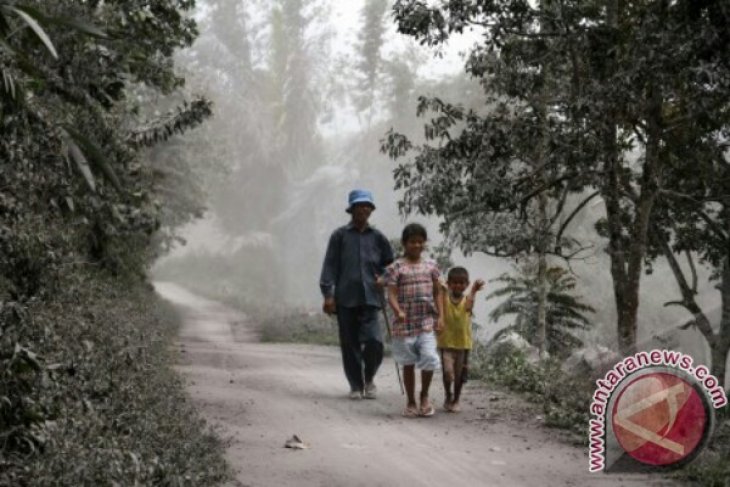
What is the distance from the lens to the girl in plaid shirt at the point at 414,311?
8117 millimetres

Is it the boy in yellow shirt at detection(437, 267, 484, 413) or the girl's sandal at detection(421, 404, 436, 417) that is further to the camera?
the boy in yellow shirt at detection(437, 267, 484, 413)

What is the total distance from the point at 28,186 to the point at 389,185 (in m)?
53.1

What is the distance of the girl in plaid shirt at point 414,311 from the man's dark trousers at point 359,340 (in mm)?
854

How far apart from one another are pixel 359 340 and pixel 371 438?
→ 2305 mm

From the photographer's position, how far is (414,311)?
820 cm

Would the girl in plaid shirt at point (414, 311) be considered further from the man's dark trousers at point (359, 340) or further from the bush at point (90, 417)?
the bush at point (90, 417)

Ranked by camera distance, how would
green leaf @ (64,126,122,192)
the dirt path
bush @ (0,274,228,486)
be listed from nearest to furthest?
green leaf @ (64,126,122,192) < bush @ (0,274,228,486) < the dirt path

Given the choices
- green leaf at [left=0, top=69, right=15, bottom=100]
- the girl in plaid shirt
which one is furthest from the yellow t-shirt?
green leaf at [left=0, top=69, right=15, bottom=100]

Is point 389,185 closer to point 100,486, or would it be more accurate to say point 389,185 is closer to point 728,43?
point 728,43

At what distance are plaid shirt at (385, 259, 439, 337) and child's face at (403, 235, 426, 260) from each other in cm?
13

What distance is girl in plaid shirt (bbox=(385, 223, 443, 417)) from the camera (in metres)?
8.12

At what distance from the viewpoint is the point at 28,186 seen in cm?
767

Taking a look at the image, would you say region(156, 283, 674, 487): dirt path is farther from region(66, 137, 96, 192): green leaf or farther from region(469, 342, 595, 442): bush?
region(66, 137, 96, 192): green leaf

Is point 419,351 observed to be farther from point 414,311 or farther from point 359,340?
point 359,340
